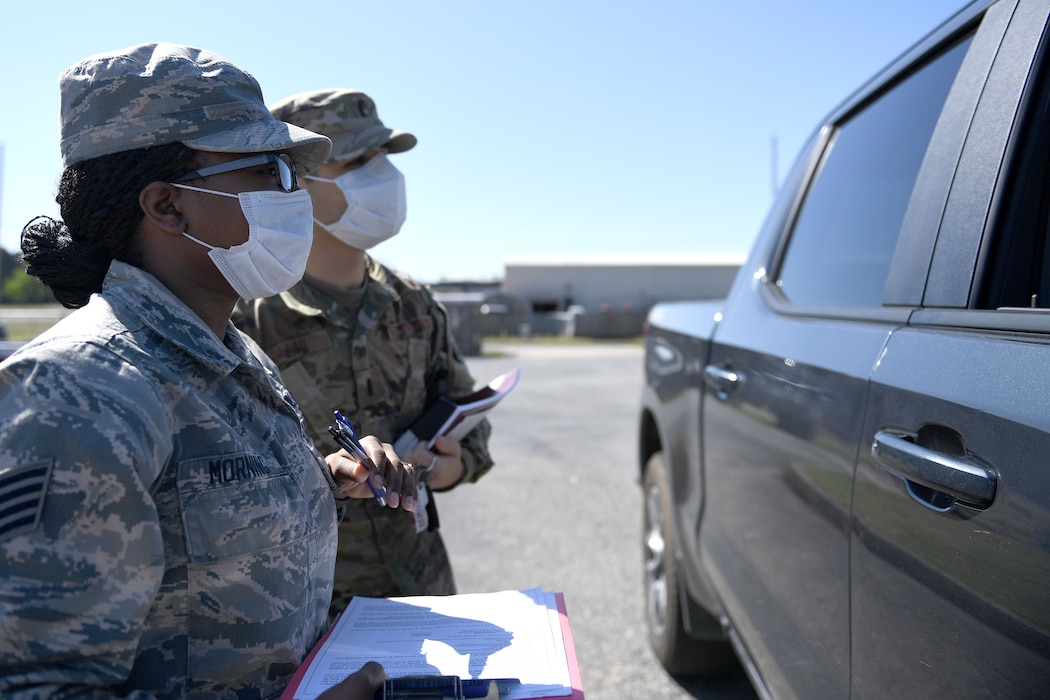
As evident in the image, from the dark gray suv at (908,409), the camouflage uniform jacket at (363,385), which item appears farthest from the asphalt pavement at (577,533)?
the camouflage uniform jacket at (363,385)

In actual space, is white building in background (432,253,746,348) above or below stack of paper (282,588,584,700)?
below

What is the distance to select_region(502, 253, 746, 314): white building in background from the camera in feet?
125

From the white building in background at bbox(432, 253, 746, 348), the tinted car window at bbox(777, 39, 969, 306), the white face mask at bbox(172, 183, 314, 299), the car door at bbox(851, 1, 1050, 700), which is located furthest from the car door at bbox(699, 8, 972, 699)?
the white building in background at bbox(432, 253, 746, 348)

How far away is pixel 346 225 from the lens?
2.21 m

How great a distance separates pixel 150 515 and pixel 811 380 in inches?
53.6

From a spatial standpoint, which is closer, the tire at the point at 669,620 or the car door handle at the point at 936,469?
the car door handle at the point at 936,469

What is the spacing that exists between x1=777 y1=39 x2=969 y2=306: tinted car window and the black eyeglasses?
4.50 feet

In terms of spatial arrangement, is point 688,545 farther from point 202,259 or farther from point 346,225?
point 202,259

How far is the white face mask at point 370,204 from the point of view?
2221 mm

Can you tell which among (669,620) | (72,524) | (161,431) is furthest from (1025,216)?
(669,620)

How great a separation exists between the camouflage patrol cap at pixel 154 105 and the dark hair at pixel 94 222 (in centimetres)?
2

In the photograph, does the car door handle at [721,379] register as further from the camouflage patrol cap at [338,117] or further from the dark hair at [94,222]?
the dark hair at [94,222]

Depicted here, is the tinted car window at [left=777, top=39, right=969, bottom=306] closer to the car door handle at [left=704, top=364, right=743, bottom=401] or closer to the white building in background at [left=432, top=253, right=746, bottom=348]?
the car door handle at [left=704, top=364, right=743, bottom=401]

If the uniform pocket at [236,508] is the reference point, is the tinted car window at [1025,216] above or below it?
above
